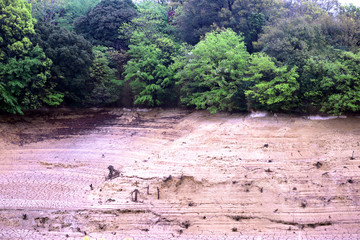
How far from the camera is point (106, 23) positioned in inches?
1244

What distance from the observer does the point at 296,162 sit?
17.4m

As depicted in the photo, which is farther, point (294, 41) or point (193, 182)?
point (294, 41)

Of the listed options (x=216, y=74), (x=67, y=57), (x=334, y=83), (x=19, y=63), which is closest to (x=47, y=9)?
(x=67, y=57)

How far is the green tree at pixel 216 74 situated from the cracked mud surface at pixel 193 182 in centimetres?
126

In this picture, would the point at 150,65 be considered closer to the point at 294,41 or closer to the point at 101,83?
the point at 101,83

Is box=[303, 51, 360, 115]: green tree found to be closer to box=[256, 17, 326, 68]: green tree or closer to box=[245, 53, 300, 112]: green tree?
box=[245, 53, 300, 112]: green tree

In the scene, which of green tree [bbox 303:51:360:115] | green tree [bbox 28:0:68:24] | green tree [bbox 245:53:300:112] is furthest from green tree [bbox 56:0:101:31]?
green tree [bbox 303:51:360:115]

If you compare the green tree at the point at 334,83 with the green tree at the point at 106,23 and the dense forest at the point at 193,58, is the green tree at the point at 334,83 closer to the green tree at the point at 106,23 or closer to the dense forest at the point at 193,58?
the dense forest at the point at 193,58

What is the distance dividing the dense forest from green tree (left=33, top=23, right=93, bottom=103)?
3.1 inches

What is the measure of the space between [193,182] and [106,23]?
20.4m

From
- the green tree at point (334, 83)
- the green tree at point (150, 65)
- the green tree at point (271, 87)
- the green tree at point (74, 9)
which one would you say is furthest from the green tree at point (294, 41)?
the green tree at point (74, 9)

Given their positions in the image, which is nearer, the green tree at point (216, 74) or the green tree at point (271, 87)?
the green tree at point (271, 87)

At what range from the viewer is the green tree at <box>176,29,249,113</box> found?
23016 mm

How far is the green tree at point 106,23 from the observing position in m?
31.6
